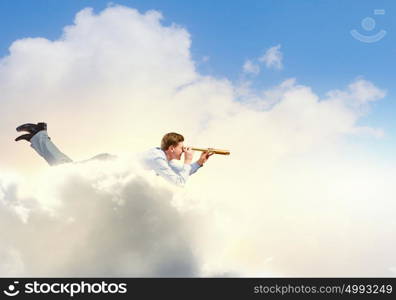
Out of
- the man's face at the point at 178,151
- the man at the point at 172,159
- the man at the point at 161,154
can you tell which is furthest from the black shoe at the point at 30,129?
the man's face at the point at 178,151

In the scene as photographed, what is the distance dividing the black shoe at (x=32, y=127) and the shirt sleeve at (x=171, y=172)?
8.10 ft

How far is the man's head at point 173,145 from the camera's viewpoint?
31.5 feet

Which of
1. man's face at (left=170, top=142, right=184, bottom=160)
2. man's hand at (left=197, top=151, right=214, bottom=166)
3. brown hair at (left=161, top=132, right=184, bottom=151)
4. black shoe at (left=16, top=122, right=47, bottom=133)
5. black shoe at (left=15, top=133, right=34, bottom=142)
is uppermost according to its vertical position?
black shoe at (left=16, top=122, right=47, bottom=133)

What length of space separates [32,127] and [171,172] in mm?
3038

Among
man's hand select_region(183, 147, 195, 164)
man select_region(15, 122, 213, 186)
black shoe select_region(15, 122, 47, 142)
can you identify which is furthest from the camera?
black shoe select_region(15, 122, 47, 142)

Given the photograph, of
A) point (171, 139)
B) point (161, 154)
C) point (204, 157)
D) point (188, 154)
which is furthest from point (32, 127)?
point (204, 157)

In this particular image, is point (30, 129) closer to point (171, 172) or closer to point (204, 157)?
point (171, 172)

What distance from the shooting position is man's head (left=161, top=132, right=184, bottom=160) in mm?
9609

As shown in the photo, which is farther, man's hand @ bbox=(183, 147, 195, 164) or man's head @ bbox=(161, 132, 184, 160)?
man's head @ bbox=(161, 132, 184, 160)

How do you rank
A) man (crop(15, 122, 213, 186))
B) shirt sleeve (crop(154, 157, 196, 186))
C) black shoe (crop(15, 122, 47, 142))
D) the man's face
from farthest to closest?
black shoe (crop(15, 122, 47, 142))
the man's face
man (crop(15, 122, 213, 186))
shirt sleeve (crop(154, 157, 196, 186))

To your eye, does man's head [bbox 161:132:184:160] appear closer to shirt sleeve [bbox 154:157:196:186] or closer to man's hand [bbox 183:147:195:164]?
man's hand [bbox 183:147:195:164]

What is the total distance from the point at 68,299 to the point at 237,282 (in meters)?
2.45

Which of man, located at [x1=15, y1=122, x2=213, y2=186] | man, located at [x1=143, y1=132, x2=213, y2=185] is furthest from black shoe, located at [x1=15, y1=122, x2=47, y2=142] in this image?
man, located at [x1=143, y1=132, x2=213, y2=185]

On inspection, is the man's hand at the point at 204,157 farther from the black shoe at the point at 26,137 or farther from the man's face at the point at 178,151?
the black shoe at the point at 26,137
